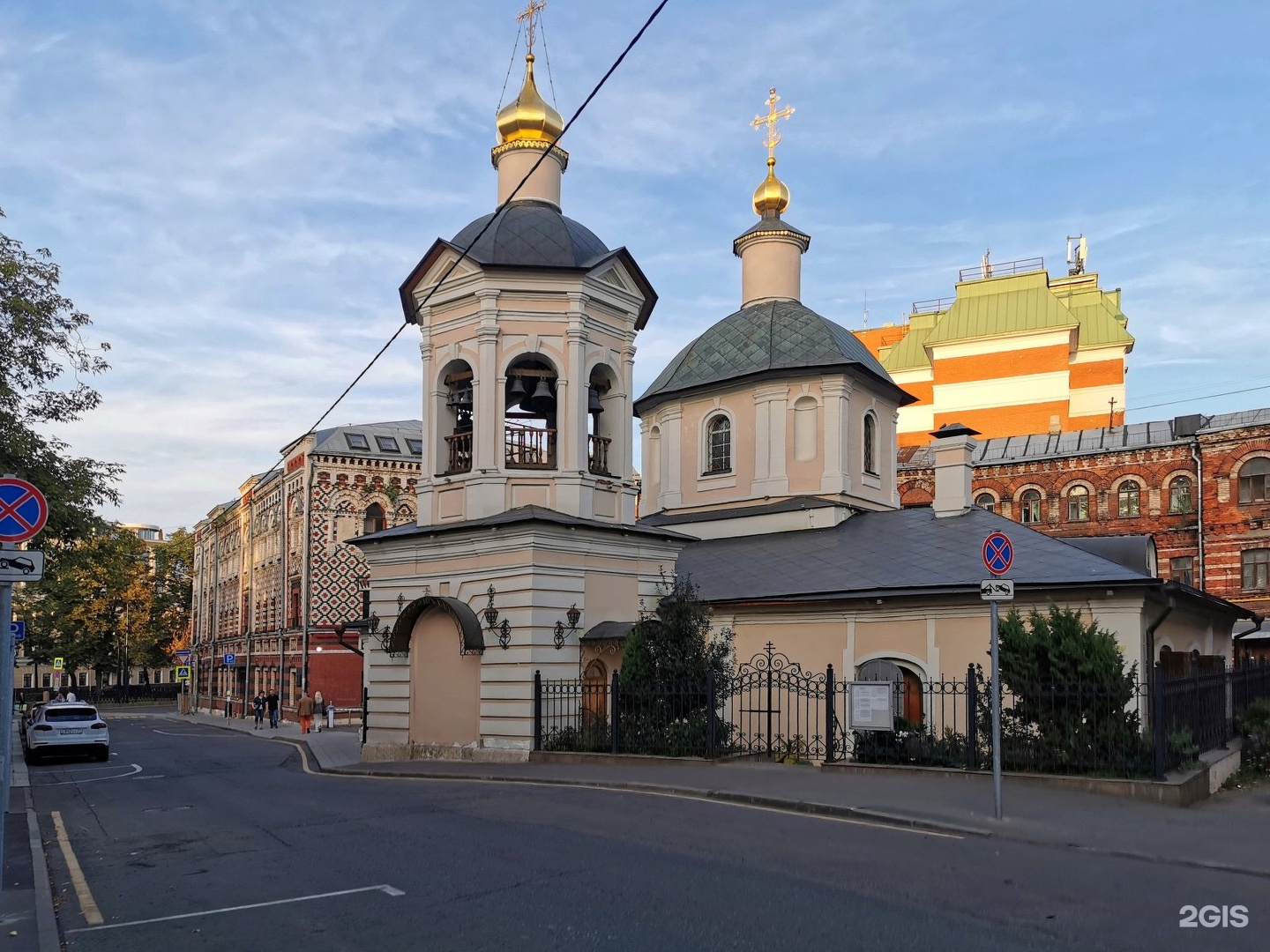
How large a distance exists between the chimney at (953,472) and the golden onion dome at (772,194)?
30.0 feet

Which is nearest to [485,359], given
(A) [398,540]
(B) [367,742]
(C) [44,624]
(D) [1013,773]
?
(A) [398,540]

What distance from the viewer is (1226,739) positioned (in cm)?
1947

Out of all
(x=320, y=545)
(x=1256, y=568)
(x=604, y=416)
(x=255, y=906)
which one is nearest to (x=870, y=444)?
(x=604, y=416)

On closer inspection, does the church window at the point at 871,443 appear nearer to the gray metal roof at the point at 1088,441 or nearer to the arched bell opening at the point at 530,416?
the arched bell opening at the point at 530,416

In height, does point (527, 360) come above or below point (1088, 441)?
below

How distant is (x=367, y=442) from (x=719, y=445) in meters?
20.3

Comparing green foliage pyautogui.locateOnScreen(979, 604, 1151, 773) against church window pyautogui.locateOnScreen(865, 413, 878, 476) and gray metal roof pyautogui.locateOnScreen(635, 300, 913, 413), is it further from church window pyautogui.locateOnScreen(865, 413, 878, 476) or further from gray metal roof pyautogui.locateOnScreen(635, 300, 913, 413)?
church window pyautogui.locateOnScreen(865, 413, 878, 476)

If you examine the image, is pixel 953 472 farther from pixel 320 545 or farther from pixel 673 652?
pixel 320 545

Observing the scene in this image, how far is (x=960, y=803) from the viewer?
12773 millimetres

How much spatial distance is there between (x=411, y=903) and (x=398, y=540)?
1318 cm

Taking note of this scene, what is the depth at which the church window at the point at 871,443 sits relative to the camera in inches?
1114

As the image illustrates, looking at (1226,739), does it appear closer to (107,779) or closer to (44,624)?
(107,779)

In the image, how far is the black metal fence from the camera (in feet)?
46.8

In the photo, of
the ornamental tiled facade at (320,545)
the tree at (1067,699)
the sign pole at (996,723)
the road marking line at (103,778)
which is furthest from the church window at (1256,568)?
the road marking line at (103,778)
